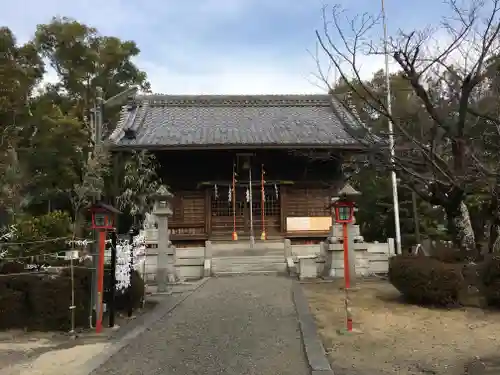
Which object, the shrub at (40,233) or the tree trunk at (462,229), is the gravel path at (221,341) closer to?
the tree trunk at (462,229)

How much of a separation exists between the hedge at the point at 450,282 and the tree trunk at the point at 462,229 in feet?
1.50

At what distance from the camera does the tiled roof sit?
18547 mm

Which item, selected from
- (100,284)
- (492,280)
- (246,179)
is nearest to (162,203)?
(100,284)

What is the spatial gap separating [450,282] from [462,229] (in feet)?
4.57

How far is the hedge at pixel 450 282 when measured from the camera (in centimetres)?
927

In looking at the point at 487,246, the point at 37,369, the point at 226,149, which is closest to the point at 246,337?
the point at 37,369

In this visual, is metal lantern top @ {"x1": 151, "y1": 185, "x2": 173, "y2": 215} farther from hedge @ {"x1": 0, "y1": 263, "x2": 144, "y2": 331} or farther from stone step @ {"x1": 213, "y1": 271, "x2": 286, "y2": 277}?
hedge @ {"x1": 0, "y1": 263, "x2": 144, "y2": 331}

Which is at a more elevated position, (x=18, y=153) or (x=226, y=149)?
(x=18, y=153)

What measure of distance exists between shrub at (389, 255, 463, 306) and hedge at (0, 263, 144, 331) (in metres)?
6.60

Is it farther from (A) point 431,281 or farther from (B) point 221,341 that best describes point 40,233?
(A) point 431,281

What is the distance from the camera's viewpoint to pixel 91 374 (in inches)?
217

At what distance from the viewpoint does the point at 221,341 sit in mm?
6926

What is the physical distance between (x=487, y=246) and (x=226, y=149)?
10316mm

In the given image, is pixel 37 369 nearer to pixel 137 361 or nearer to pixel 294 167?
pixel 137 361
